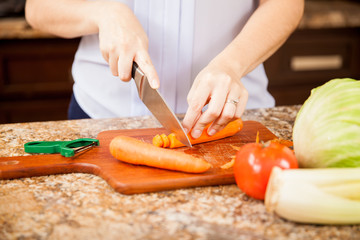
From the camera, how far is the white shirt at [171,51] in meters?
1.49

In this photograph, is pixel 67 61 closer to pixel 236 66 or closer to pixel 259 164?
pixel 236 66

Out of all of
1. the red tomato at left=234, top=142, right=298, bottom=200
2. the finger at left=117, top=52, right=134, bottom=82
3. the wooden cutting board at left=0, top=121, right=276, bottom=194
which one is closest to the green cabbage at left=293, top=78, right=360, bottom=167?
the red tomato at left=234, top=142, right=298, bottom=200

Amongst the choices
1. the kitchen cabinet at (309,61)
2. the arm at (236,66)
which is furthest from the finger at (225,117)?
the kitchen cabinet at (309,61)

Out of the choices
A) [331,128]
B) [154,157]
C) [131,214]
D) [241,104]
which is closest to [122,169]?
[154,157]

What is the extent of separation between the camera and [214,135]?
126 cm

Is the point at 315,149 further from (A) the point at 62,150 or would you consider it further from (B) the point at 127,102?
(B) the point at 127,102

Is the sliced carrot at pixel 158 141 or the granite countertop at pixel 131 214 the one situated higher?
the sliced carrot at pixel 158 141

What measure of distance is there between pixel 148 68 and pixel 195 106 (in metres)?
0.17

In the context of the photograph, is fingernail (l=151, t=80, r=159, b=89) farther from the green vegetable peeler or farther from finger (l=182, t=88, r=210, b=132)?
the green vegetable peeler

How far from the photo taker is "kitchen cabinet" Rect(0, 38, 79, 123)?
107 inches

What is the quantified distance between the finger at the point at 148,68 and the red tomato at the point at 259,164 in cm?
34

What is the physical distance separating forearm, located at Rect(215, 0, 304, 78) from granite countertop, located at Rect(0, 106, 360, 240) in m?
→ 0.47

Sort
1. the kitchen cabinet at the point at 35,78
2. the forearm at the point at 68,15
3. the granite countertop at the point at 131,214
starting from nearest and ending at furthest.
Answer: the granite countertop at the point at 131,214, the forearm at the point at 68,15, the kitchen cabinet at the point at 35,78

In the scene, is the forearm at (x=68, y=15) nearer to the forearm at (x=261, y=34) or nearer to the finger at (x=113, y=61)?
the finger at (x=113, y=61)
